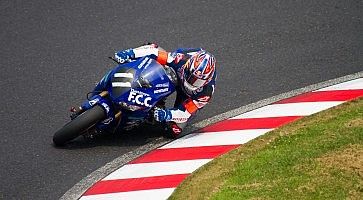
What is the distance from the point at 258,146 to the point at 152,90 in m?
1.38

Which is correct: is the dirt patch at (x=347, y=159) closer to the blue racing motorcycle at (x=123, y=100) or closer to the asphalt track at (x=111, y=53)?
the blue racing motorcycle at (x=123, y=100)

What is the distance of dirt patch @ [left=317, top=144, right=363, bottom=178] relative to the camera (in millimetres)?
8367

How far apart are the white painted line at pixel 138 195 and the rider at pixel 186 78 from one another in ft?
4.28

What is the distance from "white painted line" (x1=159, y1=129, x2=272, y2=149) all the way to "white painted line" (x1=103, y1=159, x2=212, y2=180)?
51cm

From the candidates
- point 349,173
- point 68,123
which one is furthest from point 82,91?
point 349,173

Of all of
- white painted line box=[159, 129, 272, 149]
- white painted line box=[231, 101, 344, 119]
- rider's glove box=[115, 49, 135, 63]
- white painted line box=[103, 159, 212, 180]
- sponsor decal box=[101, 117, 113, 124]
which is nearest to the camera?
white painted line box=[103, 159, 212, 180]

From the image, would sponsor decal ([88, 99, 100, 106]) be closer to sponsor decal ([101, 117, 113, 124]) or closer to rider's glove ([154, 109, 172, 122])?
sponsor decal ([101, 117, 113, 124])

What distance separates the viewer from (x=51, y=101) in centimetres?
1078

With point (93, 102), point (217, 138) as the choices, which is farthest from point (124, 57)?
point (217, 138)

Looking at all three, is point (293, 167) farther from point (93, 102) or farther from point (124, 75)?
point (93, 102)

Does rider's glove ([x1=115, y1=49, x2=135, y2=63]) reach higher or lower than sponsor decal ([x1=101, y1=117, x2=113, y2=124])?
higher

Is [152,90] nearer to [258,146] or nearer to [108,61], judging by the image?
[258,146]

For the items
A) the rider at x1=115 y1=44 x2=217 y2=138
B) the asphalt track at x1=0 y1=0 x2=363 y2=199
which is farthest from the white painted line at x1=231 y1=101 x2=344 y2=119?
the rider at x1=115 y1=44 x2=217 y2=138

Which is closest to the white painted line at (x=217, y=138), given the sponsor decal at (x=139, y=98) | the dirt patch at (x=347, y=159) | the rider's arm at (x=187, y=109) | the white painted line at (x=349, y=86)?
the rider's arm at (x=187, y=109)
